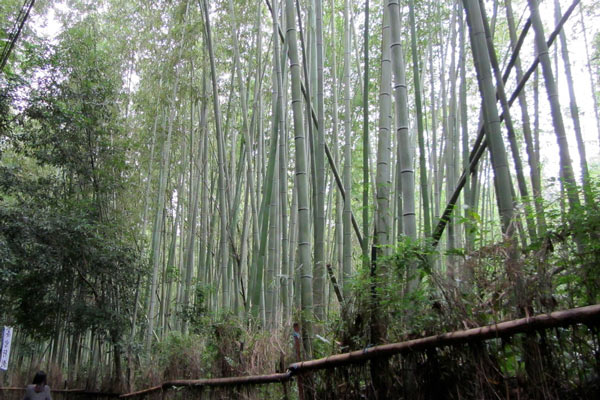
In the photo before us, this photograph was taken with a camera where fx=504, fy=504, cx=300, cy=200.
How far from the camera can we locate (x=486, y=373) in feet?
4.78

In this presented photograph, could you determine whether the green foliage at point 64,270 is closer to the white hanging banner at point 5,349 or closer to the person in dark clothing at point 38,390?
the white hanging banner at point 5,349

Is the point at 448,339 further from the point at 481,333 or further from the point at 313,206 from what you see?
the point at 313,206

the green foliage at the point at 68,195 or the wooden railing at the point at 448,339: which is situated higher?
the green foliage at the point at 68,195

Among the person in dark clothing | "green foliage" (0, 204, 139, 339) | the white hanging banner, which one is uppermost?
"green foliage" (0, 204, 139, 339)

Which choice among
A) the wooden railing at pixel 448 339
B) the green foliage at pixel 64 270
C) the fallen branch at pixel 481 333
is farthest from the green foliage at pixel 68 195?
the fallen branch at pixel 481 333

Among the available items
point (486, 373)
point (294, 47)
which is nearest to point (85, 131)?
point (294, 47)

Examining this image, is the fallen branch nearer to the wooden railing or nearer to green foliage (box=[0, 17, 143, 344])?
the wooden railing

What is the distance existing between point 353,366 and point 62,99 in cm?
589

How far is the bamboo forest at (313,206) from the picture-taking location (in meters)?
1.50

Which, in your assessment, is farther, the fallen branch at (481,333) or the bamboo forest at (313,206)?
the bamboo forest at (313,206)

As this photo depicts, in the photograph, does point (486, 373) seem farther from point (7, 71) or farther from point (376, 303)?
point (7, 71)

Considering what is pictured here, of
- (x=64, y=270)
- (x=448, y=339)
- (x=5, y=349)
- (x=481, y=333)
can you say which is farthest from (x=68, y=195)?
(x=481, y=333)

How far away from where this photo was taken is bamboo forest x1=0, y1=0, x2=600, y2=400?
150 cm

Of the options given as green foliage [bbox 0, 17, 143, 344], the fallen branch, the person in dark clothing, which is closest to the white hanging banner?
the person in dark clothing
